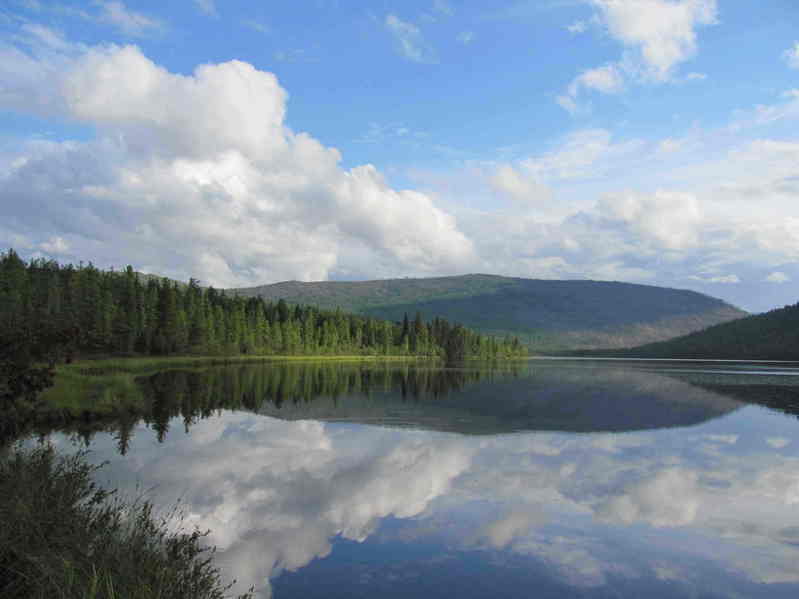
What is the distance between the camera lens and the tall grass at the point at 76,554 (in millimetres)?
8914

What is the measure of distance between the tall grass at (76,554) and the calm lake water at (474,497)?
7.02ft

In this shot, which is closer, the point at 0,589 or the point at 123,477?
the point at 0,589

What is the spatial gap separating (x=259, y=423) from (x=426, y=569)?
25.1 m

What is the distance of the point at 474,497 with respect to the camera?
20.1 m

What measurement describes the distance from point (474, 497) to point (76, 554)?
12.9m

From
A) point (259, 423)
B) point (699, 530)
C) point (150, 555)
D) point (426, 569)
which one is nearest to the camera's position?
point (150, 555)

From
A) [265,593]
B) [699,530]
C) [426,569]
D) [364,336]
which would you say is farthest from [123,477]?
[364,336]

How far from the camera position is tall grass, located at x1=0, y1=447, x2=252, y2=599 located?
8914 mm

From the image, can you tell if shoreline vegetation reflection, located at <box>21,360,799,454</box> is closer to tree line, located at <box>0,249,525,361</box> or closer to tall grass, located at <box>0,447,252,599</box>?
tall grass, located at <box>0,447,252,599</box>

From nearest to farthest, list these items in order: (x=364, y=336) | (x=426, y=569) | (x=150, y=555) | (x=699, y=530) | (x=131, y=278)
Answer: (x=150, y=555)
(x=426, y=569)
(x=699, y=530)
(x=131, y=278)
(x=364, y=336)

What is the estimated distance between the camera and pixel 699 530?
683 inches

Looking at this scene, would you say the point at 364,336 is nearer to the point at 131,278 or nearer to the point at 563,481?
the point at 131,278

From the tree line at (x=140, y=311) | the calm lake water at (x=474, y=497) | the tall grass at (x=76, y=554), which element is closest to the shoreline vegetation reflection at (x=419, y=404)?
the calm lake water at (x=474, y=497)

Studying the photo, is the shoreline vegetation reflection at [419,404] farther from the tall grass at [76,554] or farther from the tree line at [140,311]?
the tree line at [140,311]
